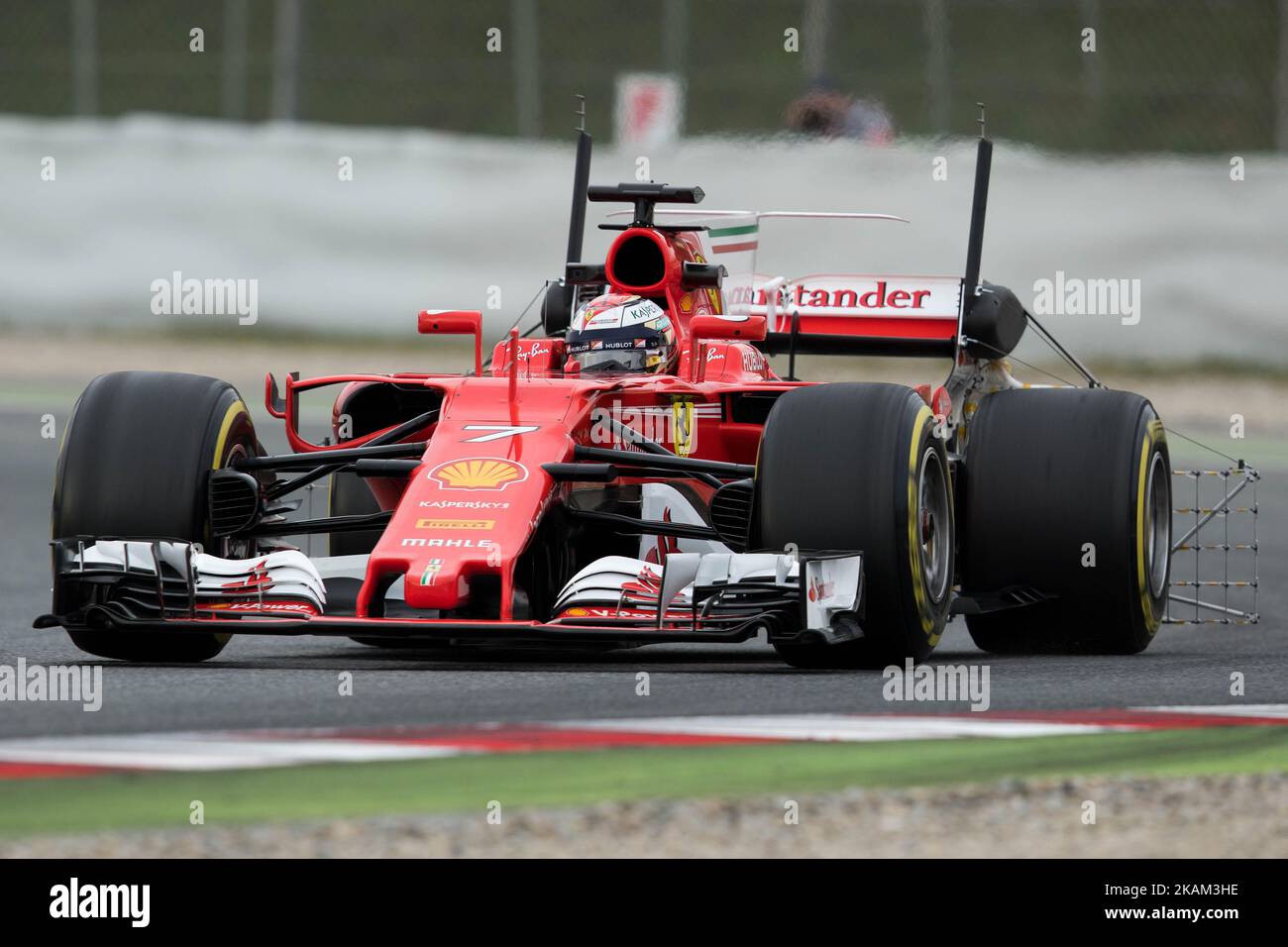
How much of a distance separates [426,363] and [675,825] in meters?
15.5

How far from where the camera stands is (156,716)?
6.34 meters

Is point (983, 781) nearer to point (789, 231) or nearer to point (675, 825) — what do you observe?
point (675, 825)

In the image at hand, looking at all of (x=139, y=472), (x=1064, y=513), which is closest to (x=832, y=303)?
(x=1064, y=513)

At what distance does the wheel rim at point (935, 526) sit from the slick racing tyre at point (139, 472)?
8.38 feet

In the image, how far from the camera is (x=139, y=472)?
830 centimetres

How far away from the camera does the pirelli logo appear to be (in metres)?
7.84

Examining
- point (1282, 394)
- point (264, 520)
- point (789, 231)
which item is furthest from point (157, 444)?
point (1282, 394)

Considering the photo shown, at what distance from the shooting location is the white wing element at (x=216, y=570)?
782 centimetres

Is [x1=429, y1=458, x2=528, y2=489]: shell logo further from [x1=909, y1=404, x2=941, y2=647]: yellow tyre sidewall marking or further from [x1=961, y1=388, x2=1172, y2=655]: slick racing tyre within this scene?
[x1=961, y1=388, x2=1172, y2=655]: slick racing tyre

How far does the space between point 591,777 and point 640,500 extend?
2.98 meters

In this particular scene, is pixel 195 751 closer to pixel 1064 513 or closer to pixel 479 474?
pixel 479 474

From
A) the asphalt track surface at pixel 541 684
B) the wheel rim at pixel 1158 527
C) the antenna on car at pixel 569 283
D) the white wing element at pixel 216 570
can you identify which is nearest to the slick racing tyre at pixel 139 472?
the asphalt track surface at pixel 541 684

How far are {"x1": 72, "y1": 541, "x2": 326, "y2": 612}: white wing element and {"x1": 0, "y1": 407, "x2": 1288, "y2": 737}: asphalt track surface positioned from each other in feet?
0.86

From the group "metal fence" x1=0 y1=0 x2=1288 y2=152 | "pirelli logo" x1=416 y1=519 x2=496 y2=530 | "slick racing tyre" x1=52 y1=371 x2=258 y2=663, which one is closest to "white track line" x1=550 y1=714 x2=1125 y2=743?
"pirelli logo" x1=416 y1=519 x2=496 y2=530
